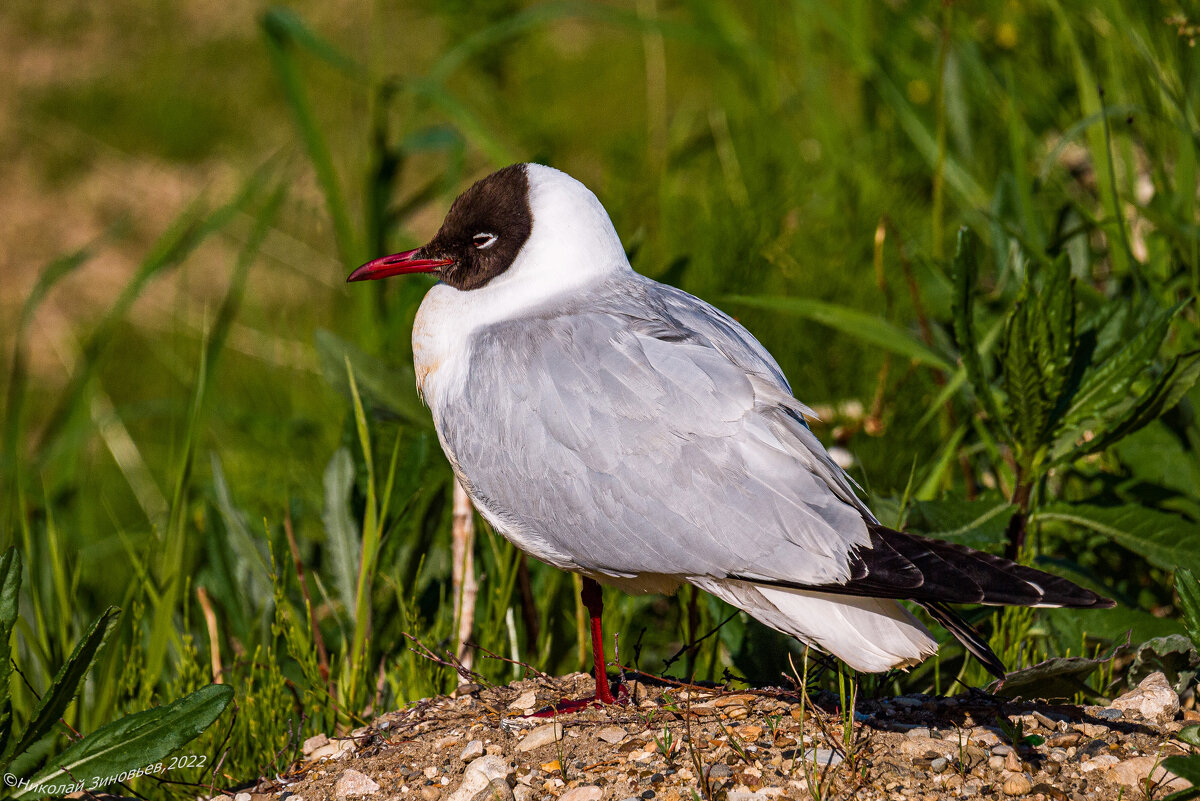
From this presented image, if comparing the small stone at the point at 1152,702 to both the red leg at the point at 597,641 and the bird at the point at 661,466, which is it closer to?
the bird at the point at 661,466

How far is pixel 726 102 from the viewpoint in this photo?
17.4 ft

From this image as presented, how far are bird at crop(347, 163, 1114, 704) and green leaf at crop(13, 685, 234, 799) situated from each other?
0.78m

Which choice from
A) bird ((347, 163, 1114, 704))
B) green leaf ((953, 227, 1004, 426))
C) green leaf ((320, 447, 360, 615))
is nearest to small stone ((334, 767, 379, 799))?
bird ((347, 163, 1114, 704))

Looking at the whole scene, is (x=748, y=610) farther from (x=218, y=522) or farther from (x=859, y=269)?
(x=859, y=269)

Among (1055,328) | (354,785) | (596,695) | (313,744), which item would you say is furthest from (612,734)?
(1055,328)

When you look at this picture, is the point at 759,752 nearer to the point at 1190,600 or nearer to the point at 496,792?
the point at 496,792

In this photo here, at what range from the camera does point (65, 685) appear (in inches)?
87.3

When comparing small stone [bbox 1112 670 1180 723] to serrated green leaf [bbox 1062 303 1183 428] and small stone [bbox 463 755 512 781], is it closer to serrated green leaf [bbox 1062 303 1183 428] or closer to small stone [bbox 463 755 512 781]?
serrated green leaf [bbox 1062 303 1183 428]

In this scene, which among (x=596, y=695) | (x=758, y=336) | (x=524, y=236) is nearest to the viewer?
(x=596, y=695)

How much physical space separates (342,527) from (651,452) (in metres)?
1.20

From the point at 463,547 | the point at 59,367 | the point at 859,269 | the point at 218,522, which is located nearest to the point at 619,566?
the point at 463,547

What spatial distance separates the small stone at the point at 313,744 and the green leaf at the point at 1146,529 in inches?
72.5

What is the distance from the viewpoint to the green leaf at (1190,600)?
6.86ft

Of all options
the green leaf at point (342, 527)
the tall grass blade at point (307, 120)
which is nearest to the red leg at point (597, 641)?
the green leaf at point (342, 527)
